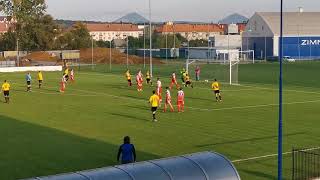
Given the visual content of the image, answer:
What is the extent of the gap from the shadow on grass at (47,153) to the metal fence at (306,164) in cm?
519

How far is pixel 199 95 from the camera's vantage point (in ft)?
145

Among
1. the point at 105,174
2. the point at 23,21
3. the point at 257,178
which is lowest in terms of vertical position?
the point at 257,178

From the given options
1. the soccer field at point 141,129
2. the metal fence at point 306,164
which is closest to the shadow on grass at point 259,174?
the soccer field at point 141,129

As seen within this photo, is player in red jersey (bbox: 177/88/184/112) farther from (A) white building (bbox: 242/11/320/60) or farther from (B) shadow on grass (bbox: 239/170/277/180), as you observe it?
(A) white building (bbox: 242/11/320/60)

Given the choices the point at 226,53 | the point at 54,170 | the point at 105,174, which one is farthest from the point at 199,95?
the point at 226,53

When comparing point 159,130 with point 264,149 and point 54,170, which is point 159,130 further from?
point 54,170

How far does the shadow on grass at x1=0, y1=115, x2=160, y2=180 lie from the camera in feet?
63.5

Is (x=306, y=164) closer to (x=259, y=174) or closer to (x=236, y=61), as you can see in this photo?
(x=259, y=174)

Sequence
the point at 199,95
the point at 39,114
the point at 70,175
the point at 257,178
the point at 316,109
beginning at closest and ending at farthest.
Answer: the point at 70,175 → the point at 257,178 → the point at 39,114 → the point at 316,109 → the point at 199,95

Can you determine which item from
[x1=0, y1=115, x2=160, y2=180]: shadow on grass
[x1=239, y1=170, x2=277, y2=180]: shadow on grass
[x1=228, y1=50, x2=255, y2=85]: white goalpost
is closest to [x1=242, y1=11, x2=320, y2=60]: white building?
[x1=228, y1=50, x2=255, y2=85]: white goalpost

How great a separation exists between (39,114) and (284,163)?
689 inches

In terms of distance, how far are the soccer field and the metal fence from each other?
1.20ft

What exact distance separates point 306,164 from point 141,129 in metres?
10.2

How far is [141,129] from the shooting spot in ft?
91.0
